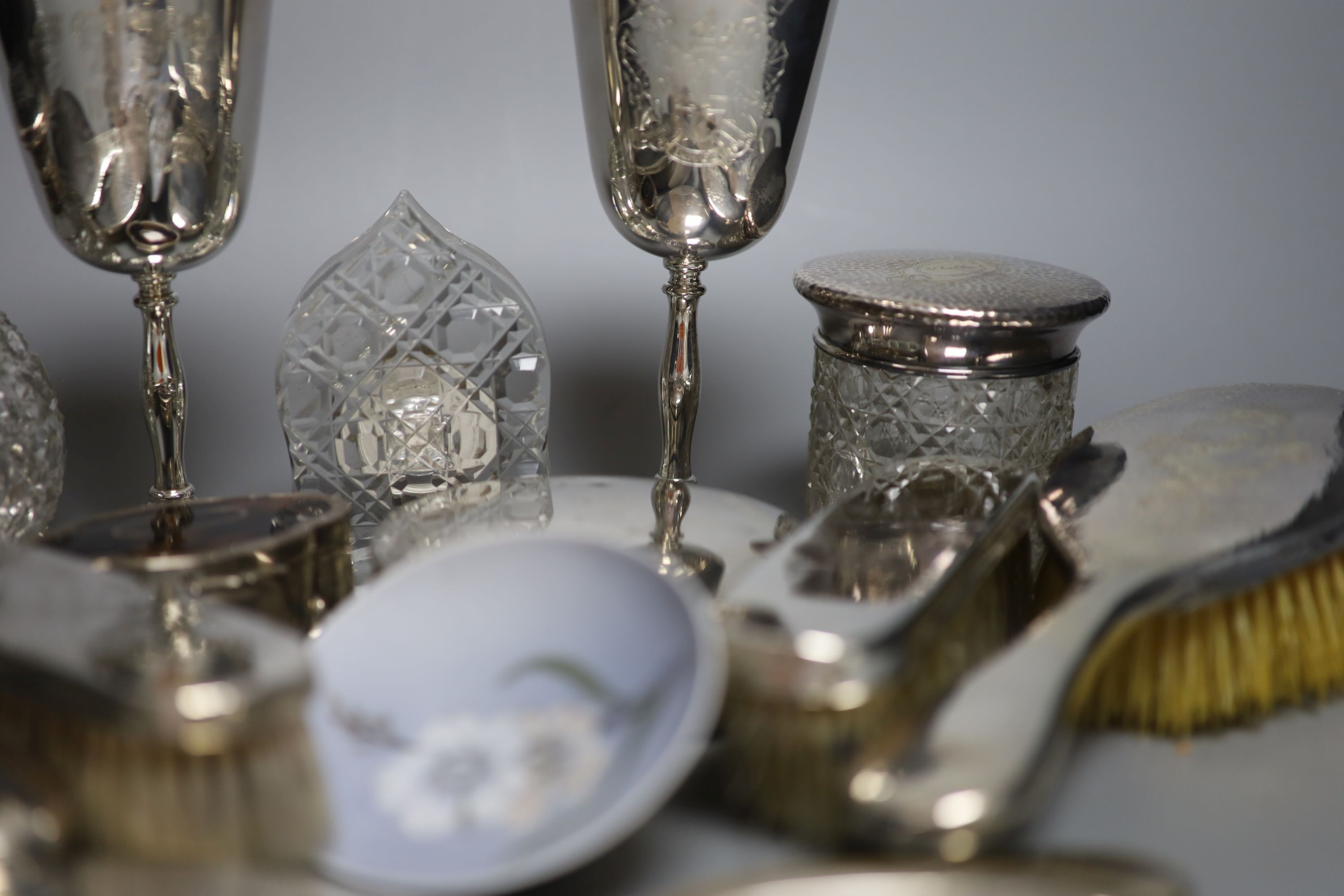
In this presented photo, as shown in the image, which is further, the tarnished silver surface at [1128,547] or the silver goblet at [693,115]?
the silver goblet at [693,115]

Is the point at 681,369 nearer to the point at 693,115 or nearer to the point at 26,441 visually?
the point at 693,115

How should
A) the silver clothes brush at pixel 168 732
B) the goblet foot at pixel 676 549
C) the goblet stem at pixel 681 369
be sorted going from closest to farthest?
the silver clothes brush at pixel 168 732 → the goblet foot at pixel 676 549 → the goblet stem at pixel 681 369

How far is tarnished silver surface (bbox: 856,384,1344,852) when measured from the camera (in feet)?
0.83

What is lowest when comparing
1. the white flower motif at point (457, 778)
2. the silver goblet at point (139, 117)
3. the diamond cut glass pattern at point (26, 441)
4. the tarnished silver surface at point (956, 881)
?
the tarnished silver surface at point (956, 881)

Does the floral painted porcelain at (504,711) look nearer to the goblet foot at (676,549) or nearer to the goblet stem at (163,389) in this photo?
the goblet foot at (676,549)

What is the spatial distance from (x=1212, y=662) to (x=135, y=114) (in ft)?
1.27

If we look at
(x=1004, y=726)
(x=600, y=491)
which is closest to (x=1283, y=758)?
(x=1004, y=726)

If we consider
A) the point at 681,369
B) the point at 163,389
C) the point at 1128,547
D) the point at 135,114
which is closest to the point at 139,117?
the point at 135,114

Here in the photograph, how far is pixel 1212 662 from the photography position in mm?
338

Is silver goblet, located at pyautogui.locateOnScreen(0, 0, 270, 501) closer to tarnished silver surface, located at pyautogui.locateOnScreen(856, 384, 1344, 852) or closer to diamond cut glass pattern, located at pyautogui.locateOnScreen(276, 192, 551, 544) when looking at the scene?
diamond cut glass pattern, located at pyautogui.locateOnScreen(276, 192, 551, 544)

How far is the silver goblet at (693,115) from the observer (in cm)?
42

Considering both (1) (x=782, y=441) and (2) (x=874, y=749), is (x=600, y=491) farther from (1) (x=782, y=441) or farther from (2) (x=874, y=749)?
(1) (x=782, y=441)

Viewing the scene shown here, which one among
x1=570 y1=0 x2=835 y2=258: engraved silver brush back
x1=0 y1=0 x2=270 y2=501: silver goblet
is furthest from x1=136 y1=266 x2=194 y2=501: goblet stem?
x1=570 y1=0 x2=835 y2=258: engraved silver brush back

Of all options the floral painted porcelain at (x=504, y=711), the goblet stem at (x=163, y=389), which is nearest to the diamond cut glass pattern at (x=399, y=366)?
the goblet stem at (x=163, y=389)
